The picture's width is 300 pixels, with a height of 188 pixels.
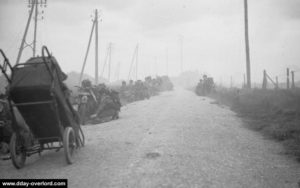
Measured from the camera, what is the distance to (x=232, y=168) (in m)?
5.38

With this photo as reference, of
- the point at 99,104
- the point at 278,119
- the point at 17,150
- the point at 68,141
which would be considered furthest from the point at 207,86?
the point at 17,150

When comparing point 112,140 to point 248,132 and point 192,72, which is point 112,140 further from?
point 192,72

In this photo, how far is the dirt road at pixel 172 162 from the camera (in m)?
4.77

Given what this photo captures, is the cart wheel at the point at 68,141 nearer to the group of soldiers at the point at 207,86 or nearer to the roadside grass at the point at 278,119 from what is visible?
the roadside grass at the point at 278,119

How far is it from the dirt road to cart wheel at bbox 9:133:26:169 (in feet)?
0.55

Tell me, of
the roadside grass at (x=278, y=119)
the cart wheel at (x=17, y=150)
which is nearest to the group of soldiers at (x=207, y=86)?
the roadside grass at (x=278, y=119)

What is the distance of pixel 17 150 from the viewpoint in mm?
6188

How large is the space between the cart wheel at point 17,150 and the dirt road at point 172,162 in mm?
169

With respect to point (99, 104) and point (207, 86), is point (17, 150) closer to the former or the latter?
point (99, 104)

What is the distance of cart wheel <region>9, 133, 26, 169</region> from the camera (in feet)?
19.3

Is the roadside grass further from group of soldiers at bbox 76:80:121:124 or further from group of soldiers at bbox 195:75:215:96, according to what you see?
group of soldiers at bbox 195:75:215:96

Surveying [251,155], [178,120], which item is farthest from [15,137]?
[178,120]

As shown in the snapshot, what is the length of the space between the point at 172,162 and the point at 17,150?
3.39 meters

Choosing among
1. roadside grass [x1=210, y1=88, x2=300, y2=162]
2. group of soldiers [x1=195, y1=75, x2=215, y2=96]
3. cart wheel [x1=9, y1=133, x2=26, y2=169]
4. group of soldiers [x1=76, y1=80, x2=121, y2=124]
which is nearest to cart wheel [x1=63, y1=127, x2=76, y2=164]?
cart wheel [x1=9, y1=133, x2=26, y2=169]
